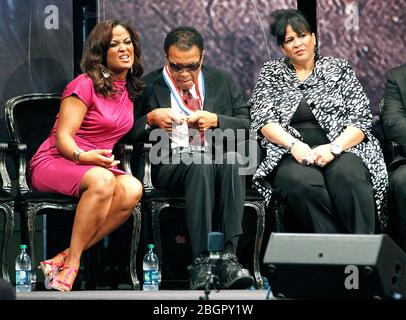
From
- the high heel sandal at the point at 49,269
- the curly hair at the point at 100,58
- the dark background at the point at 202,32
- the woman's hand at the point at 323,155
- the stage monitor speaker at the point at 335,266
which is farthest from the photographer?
the dark background at the point at 202,32

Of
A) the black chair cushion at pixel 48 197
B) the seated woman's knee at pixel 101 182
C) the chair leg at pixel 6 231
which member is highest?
the seated woman's knee at pixel 101 182

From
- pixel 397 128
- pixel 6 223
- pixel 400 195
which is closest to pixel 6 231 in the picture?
pixel 6 223

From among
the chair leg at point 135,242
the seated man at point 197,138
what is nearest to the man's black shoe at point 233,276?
the seated man at point 197,138

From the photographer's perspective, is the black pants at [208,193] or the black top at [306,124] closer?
the black pants at [208,193]

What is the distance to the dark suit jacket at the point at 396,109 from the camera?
5.70m

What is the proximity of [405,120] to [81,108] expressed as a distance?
5.96 ft

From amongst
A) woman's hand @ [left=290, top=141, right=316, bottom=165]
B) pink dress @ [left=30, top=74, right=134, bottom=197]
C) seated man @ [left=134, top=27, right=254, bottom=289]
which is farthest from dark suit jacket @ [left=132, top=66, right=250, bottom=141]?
woman's hand @ [left=290, top=141, right=316, bottom=165]

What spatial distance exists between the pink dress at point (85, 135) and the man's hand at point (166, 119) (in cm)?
17

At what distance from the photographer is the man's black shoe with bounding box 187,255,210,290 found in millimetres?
5117

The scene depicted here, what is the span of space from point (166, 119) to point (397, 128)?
1.30 m

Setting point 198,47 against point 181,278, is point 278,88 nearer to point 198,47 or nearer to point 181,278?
point 198,47

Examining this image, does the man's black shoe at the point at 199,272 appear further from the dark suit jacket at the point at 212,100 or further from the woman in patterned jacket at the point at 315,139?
the dark suit jacket at the point at 212,100
